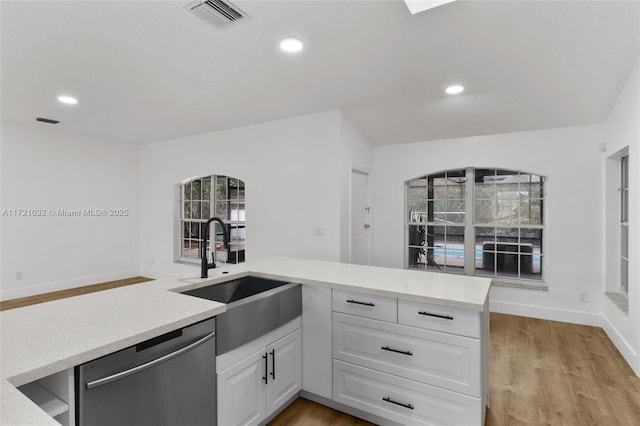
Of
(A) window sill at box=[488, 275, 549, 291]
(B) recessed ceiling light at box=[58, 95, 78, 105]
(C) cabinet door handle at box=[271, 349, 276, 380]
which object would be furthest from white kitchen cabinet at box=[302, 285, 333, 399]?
(B) recessed ceiling light at box=[58, 95, 78, 105]

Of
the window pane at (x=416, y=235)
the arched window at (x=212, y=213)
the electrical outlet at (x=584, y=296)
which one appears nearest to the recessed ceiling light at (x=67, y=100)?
the arched window at (x=212, y=213)

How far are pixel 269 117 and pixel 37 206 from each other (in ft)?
12.4

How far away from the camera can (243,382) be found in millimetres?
1772

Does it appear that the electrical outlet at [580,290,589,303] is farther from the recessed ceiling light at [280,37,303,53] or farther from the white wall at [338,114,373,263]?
the recessed ceiling light at [280,37,303,53]

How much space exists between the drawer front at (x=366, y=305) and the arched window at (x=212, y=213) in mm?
3326

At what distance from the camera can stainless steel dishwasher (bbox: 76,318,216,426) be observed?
3.72 ft

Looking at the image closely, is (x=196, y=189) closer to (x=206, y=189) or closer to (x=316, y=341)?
(x=206, y=189)

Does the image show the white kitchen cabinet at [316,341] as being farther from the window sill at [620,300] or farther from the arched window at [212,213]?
the arched window at [212,213]

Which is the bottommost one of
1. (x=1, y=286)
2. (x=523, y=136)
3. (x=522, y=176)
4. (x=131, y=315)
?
(x=1, y=286)

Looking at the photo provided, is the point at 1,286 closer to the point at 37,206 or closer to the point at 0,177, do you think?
the point at 37,206

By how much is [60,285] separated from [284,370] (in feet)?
16.1

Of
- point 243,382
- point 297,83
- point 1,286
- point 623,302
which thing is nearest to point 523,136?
point 623,302

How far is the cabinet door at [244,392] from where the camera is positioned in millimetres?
1657

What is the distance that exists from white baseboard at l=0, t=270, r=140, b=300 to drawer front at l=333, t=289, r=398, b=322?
5142mm
